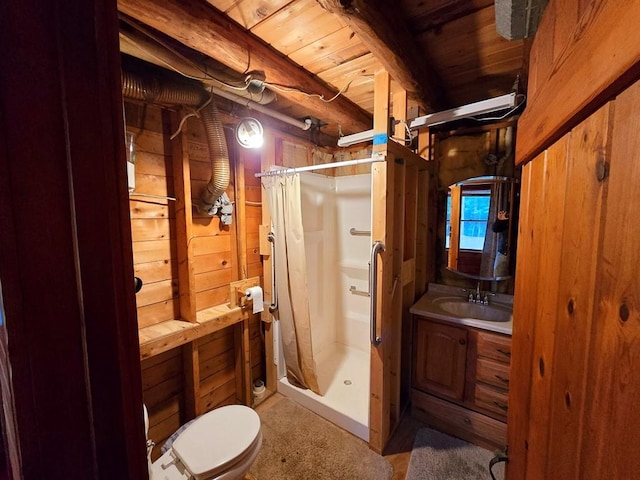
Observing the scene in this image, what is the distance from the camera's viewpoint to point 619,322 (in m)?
0.35

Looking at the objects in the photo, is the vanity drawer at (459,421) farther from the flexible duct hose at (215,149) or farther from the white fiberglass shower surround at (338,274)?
the flexible duct hose at (215,149)

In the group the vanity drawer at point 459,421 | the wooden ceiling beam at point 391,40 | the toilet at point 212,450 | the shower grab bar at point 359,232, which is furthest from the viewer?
the shower grab bar at point 359,232

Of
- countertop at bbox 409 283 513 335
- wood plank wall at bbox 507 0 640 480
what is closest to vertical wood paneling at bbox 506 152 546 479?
wood plank wall at bbox 507 0 640 480

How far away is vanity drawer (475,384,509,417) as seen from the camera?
1.69 meters

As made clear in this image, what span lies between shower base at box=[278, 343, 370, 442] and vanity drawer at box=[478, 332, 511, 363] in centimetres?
95

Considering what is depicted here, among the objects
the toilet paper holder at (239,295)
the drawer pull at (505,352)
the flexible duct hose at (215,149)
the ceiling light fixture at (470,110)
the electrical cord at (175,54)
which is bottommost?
the drawer pull at (505,352)

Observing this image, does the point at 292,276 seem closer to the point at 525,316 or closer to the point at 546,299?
the point at 525,316

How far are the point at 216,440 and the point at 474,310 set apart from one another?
201 centimetres

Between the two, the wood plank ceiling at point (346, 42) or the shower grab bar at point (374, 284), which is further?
the shower grab bar at point (374, 284)

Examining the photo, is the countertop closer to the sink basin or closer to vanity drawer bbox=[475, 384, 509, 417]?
the sink basin

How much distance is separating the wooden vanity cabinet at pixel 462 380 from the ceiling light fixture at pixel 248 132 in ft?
5.92

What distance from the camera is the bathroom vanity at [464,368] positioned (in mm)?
1700

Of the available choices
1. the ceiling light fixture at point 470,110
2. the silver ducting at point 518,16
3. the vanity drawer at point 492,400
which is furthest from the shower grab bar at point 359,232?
the silver ducting at point 518,16

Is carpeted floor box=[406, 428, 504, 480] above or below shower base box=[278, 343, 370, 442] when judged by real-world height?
below
